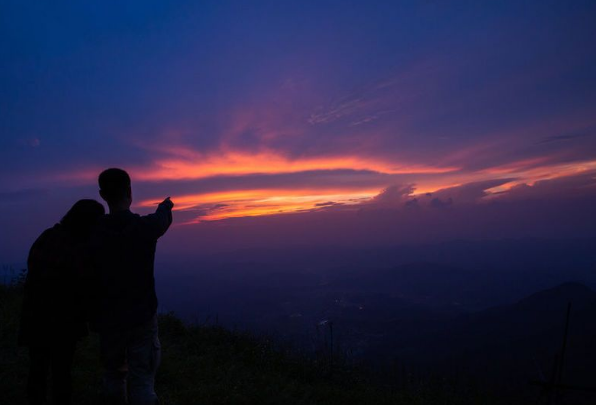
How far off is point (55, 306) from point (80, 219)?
0.86 meters

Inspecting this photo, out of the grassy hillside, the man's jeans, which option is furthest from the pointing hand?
the grassy hillside

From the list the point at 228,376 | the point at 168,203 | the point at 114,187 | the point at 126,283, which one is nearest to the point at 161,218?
the point at 168,203

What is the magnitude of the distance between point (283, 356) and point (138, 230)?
15.6ft

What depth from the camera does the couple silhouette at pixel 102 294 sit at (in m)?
2.97

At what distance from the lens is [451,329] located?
2601 inches

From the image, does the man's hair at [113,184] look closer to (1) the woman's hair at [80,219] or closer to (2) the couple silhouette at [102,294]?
(2) the couple silhouette at [102,294]

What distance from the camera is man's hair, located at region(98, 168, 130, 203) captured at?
3010 millimetres

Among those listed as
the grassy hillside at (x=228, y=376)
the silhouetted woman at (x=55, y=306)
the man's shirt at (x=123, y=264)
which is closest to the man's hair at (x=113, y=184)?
the man's shirt at (x=123, y=264)

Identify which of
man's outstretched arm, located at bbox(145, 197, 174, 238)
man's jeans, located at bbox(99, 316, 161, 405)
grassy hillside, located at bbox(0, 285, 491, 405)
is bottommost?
grassy hillside, located at bbox(0, 285, 491, 405)

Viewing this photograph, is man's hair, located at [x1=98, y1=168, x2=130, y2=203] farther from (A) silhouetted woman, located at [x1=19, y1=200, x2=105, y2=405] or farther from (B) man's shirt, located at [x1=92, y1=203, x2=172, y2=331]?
(A) silhouetted woman, located at [x1=19, y1=200, x2=105, y2=405]

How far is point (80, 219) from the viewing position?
324cm

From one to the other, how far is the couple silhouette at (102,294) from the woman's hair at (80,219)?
13mm

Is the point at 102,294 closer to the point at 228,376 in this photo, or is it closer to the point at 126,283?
the point at 126,283

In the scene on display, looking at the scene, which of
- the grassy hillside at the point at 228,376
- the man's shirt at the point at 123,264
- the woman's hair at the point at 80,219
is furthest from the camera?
the grassy hillside at the point at 228,376
